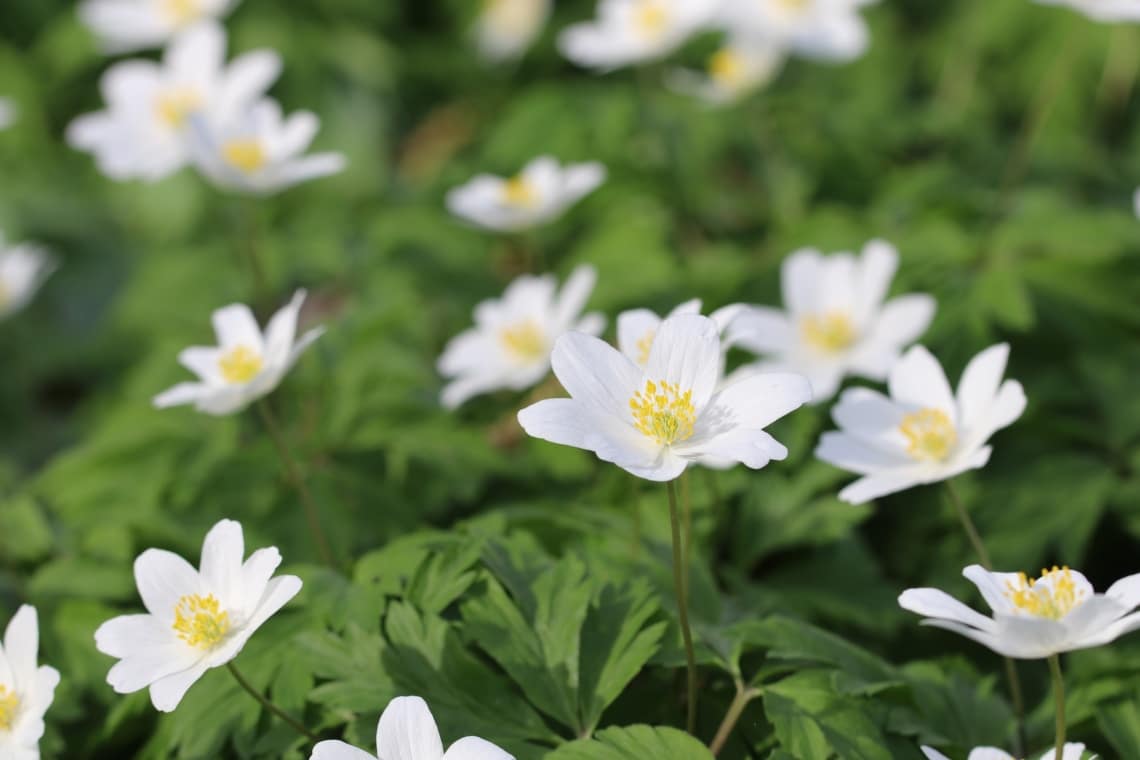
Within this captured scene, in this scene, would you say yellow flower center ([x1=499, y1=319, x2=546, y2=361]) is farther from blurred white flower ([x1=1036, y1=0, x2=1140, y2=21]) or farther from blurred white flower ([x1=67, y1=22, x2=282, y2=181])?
blurred white flower ([x1=1036, y1=0, x2=1140, y2=21])

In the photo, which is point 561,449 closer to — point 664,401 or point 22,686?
point 664,401

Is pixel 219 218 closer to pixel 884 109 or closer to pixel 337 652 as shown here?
pixel 884 109

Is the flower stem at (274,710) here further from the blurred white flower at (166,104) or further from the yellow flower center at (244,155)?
the blurred white flower at (166,104)

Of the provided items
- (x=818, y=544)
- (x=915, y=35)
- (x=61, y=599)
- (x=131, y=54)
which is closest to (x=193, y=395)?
(x=61, y=599)

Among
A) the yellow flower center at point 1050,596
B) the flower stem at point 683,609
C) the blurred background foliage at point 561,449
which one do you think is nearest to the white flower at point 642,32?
the blurred background foliage at point 561,449

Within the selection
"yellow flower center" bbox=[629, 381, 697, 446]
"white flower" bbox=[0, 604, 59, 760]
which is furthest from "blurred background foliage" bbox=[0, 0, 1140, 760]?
"yellow flower center" bbox=[629, 381, 697, 446]

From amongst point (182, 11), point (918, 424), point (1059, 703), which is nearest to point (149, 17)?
point (182, 11)
